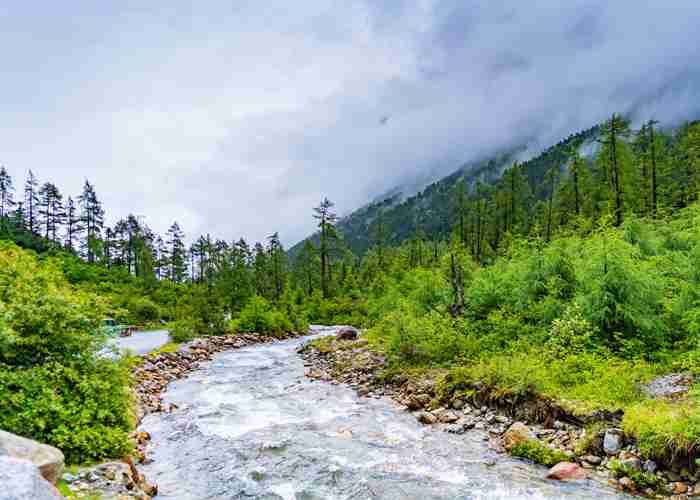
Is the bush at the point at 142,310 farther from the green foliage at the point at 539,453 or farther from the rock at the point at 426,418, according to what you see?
the green foliage at the point at 539,453

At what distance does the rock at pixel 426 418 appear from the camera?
1295 centimetres

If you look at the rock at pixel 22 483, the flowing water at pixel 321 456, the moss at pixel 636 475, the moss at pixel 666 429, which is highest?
the rock at pixel 22 483

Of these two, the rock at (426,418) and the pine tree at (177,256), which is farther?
the pine tree at (177,256)

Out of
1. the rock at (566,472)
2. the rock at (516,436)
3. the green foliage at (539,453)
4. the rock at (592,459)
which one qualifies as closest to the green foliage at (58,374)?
the rock at (516,436)

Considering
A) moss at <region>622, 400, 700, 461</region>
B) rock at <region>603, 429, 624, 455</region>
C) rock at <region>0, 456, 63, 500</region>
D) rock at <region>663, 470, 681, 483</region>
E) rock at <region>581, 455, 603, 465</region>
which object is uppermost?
rock at <region>0, 456, 63, 500</region>

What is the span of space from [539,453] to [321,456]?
17.2 feet

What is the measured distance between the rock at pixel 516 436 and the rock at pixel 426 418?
244 cm

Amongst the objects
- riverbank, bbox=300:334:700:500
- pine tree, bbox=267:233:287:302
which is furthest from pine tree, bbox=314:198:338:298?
riverbank, bbox=300:334:700:500

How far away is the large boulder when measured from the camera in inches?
260

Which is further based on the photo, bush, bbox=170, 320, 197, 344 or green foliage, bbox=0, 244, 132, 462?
bush, bbox=170, 320, 197, 344

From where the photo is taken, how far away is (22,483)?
520cm

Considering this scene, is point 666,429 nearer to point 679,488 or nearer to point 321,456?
point 679,488

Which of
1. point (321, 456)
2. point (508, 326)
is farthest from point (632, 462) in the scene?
point (508, 326)

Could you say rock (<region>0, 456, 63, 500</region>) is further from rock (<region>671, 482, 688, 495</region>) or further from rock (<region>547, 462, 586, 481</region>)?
rock (<region>671, 482, 688, 495</region>)
